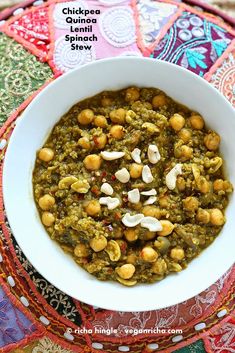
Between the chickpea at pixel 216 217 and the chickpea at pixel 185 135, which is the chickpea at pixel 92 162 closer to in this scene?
the chickpea at pixel 185 135

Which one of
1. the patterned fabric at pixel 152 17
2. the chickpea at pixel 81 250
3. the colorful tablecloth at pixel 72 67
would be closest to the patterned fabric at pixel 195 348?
the colorful tablecloth at pixel 72 67

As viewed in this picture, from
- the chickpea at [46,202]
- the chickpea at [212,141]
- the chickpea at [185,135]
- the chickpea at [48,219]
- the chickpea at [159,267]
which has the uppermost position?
the chickpea at [212,141]

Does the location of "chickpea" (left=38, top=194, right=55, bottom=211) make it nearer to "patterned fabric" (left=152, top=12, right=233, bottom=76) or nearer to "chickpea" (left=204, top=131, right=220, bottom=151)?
"chickpea" (left=204, top=131, right=220, bottom=151)

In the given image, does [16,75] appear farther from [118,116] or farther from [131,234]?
[131,234]

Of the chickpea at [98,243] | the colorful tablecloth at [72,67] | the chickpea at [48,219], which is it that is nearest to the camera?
the chickpea at [98,243]

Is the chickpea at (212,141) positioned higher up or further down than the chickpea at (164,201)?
higher up

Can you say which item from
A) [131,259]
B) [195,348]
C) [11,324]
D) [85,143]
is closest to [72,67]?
[85,143]
